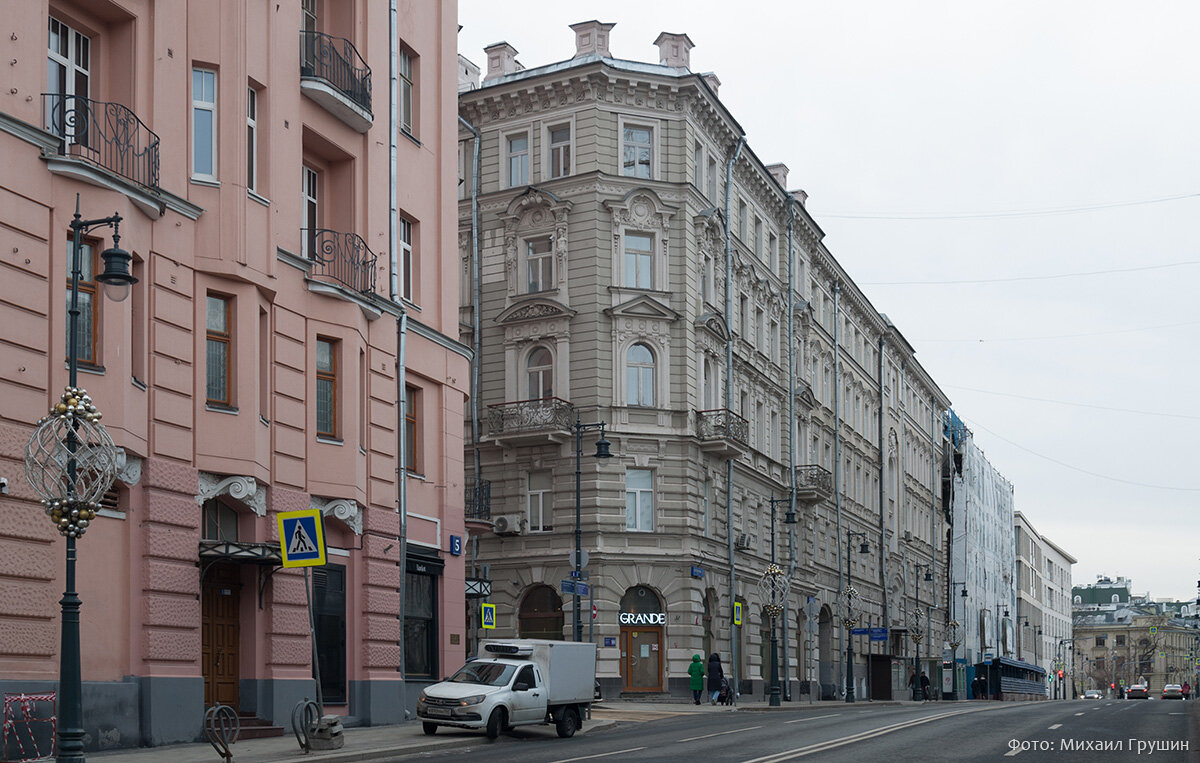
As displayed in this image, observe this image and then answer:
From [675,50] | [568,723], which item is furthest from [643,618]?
[568,723]

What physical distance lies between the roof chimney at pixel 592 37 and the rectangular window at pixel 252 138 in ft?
80.3

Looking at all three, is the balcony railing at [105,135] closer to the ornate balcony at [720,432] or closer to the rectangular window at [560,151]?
the rectangular window at [560,151]

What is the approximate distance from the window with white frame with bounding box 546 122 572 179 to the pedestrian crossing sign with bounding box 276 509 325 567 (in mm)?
29351

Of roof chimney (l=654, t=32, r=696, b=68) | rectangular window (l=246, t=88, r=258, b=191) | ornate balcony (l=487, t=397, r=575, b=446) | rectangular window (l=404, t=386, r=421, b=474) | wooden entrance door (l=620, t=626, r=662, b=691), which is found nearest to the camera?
rectangular window (l=246, t=88, r=258, b=191)

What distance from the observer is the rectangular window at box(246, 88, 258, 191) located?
2421cm

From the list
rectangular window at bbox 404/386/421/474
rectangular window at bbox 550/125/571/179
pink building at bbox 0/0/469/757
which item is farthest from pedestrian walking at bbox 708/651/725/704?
rectangular window at bbox 404/386/421/474

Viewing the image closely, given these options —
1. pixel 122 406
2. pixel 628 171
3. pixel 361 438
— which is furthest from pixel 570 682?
pixel 628 171

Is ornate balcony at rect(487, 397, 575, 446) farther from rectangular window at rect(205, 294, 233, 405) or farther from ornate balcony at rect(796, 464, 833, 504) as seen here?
rectangular window at rect(205, 294, 233, 405)

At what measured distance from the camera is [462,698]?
946 inches

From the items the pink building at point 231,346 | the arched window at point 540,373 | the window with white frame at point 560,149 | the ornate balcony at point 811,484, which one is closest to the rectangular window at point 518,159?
the window with white frame at point 560,149

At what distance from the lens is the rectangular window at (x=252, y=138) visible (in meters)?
24.2

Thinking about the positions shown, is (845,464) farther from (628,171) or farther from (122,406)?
(122,406)

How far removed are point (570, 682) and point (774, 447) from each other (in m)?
32.5

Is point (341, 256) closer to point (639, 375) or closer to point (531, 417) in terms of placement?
point (531, 417)
